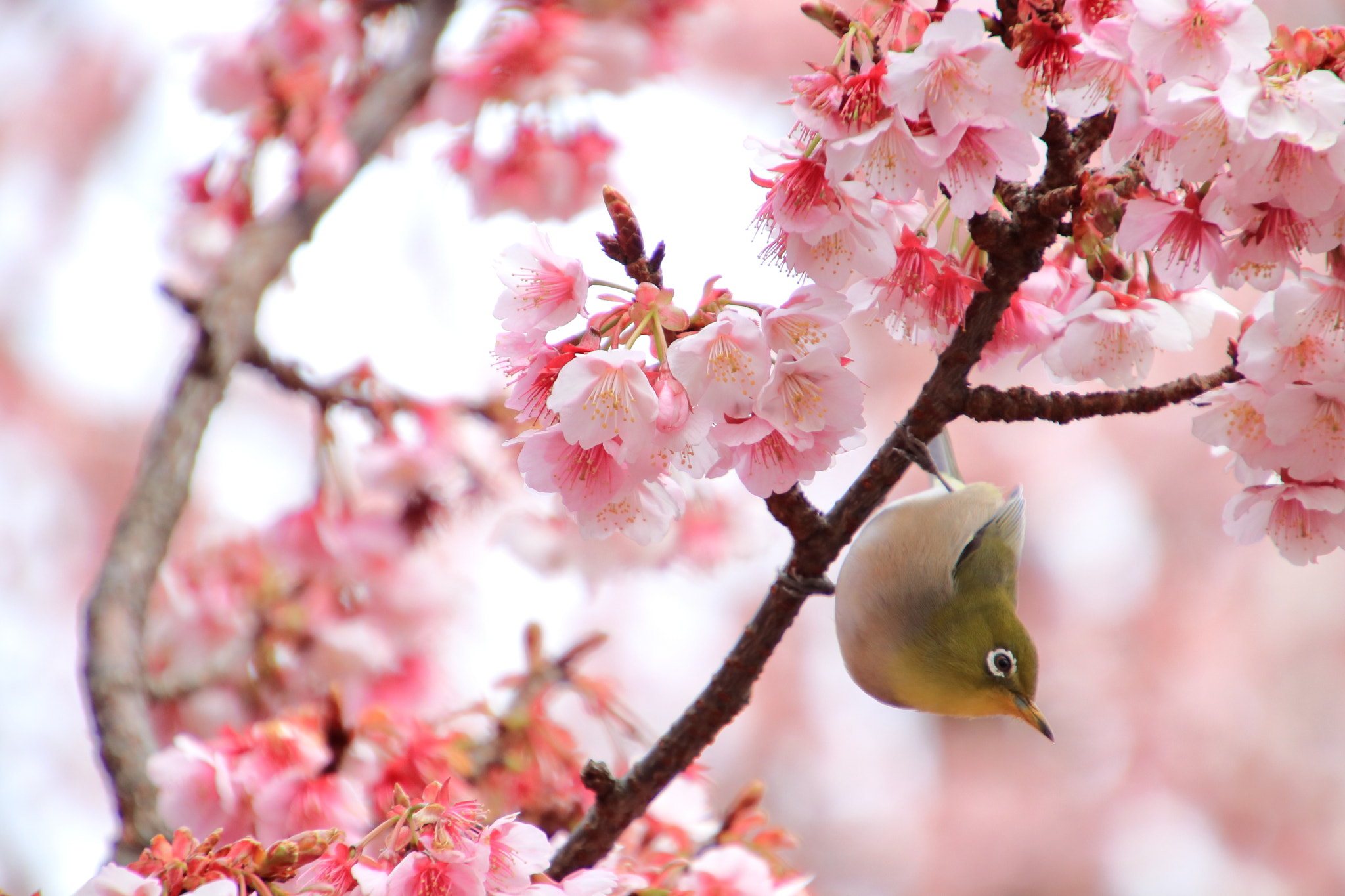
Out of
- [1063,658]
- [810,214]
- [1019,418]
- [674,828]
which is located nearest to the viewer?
[810,214]

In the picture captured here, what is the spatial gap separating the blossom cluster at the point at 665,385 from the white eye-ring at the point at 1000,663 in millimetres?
691

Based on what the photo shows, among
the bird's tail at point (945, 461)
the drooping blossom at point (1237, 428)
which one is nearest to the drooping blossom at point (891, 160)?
the drooping blossom at point (1237, 428)

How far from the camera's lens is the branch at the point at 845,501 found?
899mm

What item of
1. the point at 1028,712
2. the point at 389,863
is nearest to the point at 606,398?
the point at 389,863

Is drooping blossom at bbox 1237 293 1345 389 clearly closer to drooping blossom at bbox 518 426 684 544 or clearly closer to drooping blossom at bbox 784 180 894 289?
drooping blossom at bbox 784 180 894 289

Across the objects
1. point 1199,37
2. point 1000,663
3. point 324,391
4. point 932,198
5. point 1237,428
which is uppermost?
point 1199,37

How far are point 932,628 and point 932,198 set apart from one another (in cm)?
79

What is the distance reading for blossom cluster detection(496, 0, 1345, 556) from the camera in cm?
77

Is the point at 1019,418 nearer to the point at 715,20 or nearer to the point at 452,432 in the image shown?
the point at 452,432

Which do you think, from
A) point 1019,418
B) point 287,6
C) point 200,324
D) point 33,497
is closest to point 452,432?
point 200,324

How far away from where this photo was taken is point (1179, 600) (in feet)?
18.2

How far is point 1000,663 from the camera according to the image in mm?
1451

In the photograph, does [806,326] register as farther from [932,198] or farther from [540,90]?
[540,90]

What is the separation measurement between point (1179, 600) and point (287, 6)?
5.19 metres
